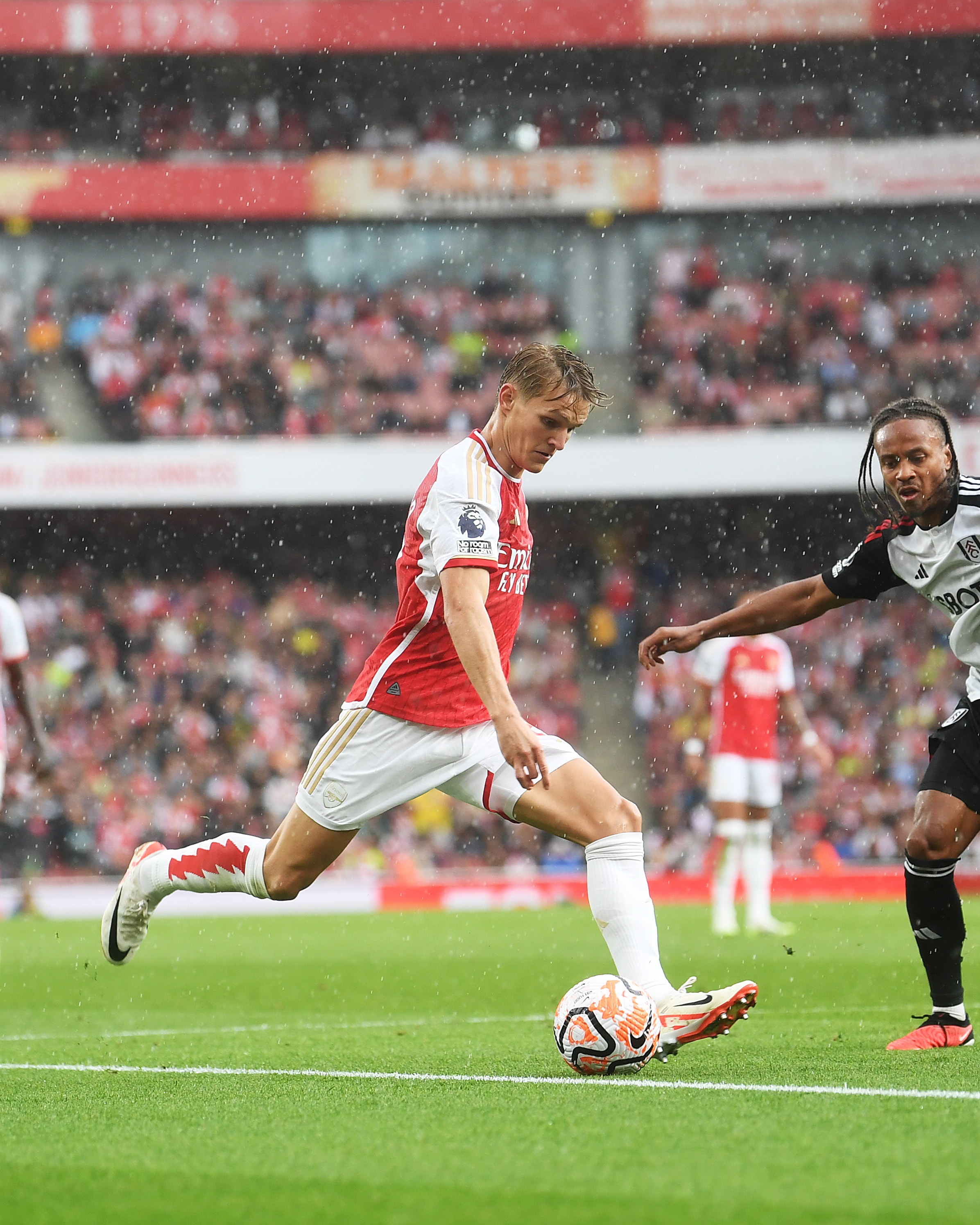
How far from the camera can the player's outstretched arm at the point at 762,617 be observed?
5.75 m

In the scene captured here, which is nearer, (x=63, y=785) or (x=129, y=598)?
(x=63, y=785)

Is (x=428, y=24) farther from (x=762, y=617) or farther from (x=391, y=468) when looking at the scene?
(x=762, y=617)

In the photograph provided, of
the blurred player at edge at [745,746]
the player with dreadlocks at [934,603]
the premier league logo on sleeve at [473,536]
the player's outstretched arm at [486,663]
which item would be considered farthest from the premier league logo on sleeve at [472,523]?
the blurred player at edge at [745,746]

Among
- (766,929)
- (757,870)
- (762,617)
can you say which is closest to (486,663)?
(762,617)

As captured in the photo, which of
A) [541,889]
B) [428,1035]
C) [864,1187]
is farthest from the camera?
[541,889]

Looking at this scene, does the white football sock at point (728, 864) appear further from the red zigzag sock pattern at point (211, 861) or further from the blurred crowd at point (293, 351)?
the blurred crowd at point (293, 351)

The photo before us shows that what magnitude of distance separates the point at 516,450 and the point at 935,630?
18.0 metres

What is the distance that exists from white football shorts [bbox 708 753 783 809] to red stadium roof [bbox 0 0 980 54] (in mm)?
16233

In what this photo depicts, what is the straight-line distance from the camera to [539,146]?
26.3 m

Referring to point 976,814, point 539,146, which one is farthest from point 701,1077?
point 539,146

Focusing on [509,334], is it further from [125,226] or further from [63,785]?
[63,785]

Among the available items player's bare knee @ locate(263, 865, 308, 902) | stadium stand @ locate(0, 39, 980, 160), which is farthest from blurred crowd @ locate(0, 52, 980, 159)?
player's bare knee @ locate(263, 865, 308, 902)

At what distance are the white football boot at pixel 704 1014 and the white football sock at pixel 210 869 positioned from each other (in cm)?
143

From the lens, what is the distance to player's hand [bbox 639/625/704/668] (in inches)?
225
